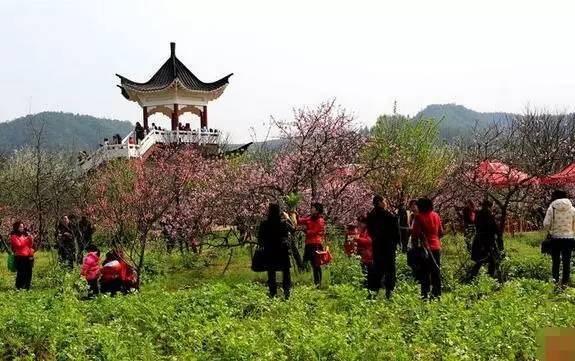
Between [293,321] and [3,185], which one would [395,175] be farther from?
[3,185]

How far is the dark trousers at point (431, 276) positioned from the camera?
9.78 metres

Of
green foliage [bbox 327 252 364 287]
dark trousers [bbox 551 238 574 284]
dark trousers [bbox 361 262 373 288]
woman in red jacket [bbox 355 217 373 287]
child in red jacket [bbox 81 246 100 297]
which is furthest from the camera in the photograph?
child in red jacket [bbox 81 246 100 297]

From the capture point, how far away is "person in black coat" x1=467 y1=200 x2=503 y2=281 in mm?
11829

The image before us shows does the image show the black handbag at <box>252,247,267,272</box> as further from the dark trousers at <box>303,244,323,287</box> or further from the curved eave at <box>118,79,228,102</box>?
the curved eave at <box>118,79,228,102</box>

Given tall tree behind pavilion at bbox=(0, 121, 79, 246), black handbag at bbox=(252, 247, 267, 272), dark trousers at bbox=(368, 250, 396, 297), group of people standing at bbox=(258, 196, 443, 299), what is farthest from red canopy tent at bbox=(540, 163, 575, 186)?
tall tree behind pavilion at bbox=(0, 121, 79, 246)

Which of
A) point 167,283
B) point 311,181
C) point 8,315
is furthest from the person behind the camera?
point 311,181

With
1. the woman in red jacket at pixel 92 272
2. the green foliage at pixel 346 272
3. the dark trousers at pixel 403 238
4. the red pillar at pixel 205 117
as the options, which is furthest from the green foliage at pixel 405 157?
the red pillar at pixel 205 117

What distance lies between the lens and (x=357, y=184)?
810 inches

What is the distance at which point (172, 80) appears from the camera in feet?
106

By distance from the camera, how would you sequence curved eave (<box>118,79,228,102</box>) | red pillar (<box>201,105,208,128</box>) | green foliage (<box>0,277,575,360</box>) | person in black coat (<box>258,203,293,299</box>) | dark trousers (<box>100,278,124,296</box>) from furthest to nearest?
red pillar (<box>201,105,208,128</box>) → curved eave (<box>118,79,228,102</box>) → dark trousers (<box>100,278,124,296</box>) → person in black coat (<box>258,203,293,299</box>) → green foliage (<box>0,277,575,360</box>)

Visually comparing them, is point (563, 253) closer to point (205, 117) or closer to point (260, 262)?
point (260, 262)

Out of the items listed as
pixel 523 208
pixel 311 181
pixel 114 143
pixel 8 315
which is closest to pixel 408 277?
pixel 311 181

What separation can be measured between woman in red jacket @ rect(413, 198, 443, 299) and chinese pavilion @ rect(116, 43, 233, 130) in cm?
2374

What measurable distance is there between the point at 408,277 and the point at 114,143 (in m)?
20.7
